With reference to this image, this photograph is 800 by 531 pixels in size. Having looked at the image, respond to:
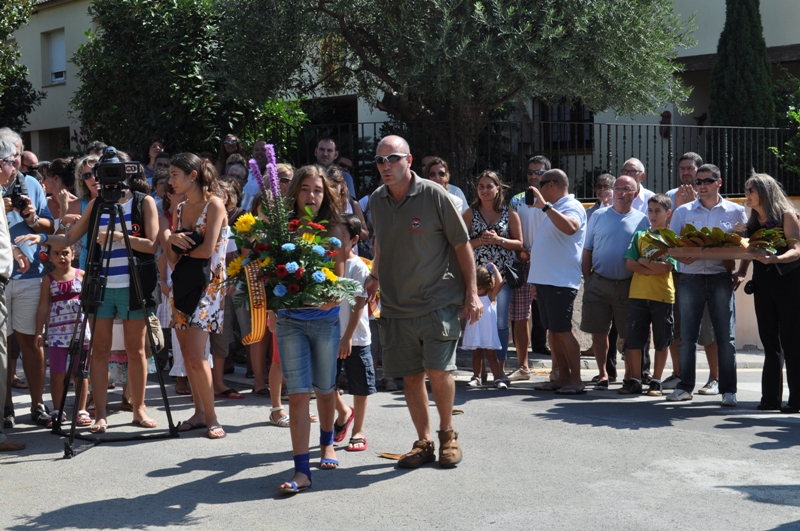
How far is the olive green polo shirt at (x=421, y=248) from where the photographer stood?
624 cm

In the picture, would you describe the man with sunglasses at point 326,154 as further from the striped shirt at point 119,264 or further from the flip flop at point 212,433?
the flip flop at point 212,433

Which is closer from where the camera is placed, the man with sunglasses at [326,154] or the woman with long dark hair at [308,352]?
the woman with long dark hair at [308,352]

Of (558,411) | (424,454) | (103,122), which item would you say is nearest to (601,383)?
(558,411)

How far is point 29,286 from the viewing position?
770 centimetres

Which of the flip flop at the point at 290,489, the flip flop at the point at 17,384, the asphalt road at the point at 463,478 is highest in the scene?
the flip flop at the point at 17,384

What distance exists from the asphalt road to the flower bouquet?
1.16 m

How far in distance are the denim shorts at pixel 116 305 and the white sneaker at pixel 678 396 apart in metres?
4.69

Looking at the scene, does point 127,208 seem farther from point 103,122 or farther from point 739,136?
point 739,136

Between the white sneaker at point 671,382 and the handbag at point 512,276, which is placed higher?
the handbag at point 512,276

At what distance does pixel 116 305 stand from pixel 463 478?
3032 mm

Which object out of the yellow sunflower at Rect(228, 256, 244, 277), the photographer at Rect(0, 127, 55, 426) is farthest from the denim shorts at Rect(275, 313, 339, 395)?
the photographer at Rect(0, 127, 55, 426)

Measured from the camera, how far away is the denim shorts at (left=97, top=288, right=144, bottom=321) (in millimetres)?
7258

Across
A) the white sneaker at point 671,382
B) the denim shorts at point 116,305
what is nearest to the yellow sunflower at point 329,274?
the denim shorts at point 116,305

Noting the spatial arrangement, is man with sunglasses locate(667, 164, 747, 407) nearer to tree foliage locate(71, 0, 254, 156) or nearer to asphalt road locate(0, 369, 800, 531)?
asphalt road locate(0, 369, 800, 531)
